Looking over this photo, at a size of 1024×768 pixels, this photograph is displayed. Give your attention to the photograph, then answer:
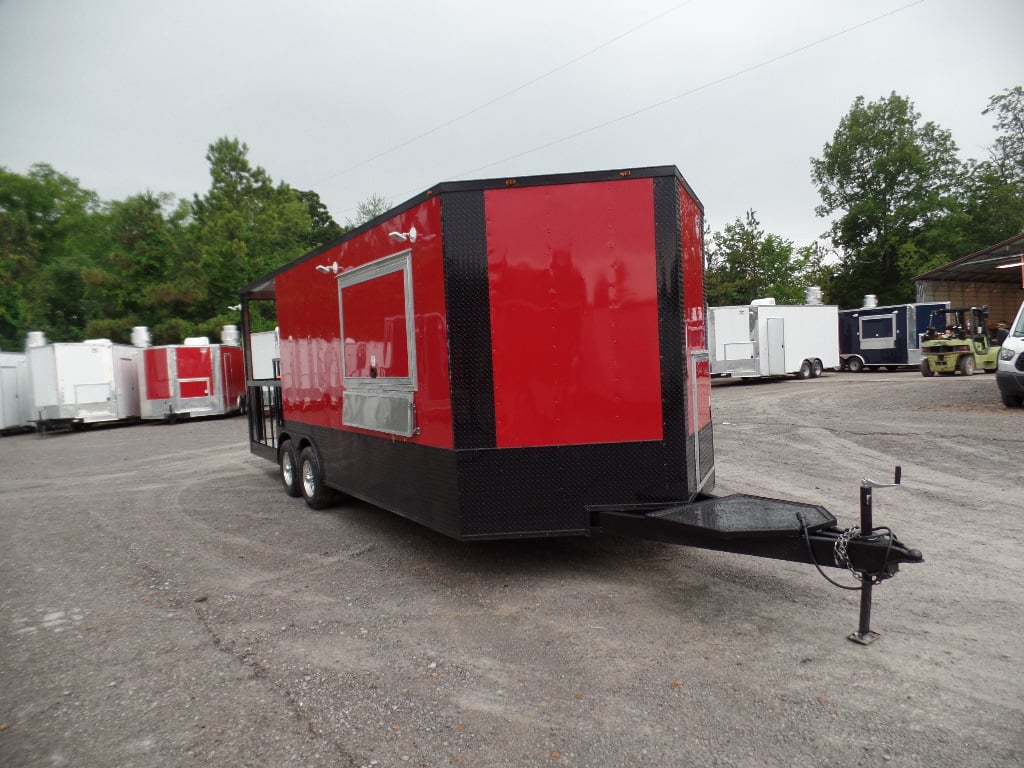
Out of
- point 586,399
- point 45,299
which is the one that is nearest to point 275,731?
point 586,399

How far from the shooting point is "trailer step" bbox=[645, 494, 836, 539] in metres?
3.82

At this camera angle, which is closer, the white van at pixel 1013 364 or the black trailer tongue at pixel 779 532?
the black trailer tongue at pixel 779 532

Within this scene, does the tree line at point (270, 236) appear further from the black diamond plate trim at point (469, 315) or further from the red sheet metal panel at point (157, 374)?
the black diamond plate trim at point (469, 315)

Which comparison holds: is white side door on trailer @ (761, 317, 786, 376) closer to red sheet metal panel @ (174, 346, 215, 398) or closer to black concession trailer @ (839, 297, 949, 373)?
black concession trailer @ (839, 297, 949, 373)

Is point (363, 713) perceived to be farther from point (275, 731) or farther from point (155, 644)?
point (155, 644)

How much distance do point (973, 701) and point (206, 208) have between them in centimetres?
5097

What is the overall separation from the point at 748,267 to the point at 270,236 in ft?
100

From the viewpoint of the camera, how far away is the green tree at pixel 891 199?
150ft

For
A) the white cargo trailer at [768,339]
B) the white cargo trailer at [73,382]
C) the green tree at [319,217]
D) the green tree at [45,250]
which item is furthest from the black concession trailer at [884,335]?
the green tree at [319,217]

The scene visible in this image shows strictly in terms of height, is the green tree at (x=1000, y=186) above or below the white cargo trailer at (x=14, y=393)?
above

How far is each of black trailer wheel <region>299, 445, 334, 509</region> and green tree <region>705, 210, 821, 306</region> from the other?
35415 mm

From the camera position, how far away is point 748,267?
41.0 metres

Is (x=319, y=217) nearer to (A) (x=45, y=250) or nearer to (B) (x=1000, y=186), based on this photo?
(A) (x=45, y=250)

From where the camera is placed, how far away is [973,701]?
3.11 metres
